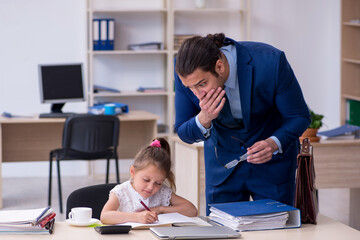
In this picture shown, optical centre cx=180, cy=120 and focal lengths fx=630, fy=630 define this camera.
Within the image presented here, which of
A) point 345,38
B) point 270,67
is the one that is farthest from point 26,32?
point 270,67

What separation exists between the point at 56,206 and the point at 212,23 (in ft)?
8.68

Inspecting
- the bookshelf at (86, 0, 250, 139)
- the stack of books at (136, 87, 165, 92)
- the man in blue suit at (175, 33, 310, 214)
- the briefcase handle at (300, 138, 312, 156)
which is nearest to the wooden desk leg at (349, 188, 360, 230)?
the man in blue suit at (175, 33, 310, 214)

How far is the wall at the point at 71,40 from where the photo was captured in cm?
618

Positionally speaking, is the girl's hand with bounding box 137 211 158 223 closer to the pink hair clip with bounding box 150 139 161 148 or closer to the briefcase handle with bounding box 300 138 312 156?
the pink hair clip with bounding box 150 139 161 148

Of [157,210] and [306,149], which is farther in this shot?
[157,210]

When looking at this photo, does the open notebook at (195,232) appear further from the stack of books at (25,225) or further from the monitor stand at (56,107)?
the monitor stand at (56,107)

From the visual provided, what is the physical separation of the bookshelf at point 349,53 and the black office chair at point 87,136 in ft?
9.35

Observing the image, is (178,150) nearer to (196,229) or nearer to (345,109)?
(196,229)

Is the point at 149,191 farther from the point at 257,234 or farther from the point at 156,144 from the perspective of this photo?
the point at 257,234

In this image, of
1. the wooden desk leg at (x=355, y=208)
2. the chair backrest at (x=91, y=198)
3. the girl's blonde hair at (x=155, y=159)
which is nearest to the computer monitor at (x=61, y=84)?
Result: the wooden desk leg at (x=355, y=208)

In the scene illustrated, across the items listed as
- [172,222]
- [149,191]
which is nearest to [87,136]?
[149,191]

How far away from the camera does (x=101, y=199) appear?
247 centimetres

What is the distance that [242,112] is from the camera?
2174mm

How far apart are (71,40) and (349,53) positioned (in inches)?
113
